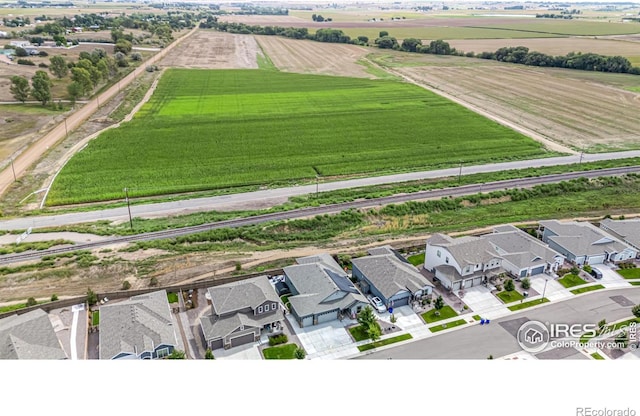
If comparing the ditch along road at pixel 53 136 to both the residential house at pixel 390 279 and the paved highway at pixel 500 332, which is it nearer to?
the residential house at pixel 390 279

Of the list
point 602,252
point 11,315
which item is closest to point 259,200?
point 11,315

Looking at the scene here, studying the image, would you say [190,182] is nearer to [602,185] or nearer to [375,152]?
[375,152]

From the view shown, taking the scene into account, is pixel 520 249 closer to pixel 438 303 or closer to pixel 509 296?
pixel 509 296

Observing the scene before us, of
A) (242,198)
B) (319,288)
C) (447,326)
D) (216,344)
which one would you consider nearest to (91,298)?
(216,344)

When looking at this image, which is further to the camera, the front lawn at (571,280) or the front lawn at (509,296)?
the front lawn at (571,280)

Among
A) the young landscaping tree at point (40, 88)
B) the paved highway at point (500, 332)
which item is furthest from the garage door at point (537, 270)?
the young landscaping tree at point (40, 88)

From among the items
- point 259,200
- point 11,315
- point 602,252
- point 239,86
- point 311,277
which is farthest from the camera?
point 239,86
